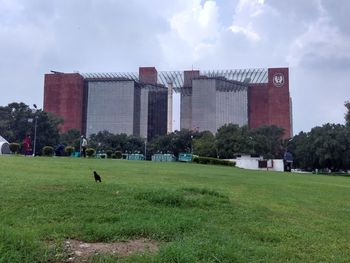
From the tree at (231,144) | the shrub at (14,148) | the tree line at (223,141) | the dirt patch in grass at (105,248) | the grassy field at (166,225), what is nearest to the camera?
the dirt patch in grass at (105,248)

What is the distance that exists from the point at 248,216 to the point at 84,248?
328 cm

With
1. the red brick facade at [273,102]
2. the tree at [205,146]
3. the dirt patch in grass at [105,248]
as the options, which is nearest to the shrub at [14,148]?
the dirt patch in grass at [105,248]

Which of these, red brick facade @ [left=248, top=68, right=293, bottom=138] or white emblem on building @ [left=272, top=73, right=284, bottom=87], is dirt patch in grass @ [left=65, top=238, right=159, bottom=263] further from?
white emblem on building @ [left=272, top=73, right=284, bottom=87]

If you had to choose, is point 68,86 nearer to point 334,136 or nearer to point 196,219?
point 334,136

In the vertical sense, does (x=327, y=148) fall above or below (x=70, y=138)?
below

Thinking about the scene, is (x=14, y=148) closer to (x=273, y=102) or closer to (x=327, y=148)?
(x=327, y=148)

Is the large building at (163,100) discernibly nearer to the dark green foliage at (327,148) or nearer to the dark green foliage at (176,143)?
the dark green foliage at (176,143)

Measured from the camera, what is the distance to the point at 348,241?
6.06m

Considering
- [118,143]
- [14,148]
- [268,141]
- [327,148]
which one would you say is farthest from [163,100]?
[14,148]

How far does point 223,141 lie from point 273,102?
55066 mm

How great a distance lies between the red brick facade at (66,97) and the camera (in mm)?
121000

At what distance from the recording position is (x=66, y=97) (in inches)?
4811

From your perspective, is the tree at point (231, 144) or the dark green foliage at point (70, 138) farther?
the dark green foliage at point (70, 138)

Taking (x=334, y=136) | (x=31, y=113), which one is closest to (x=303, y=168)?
(x=334, y=136)
